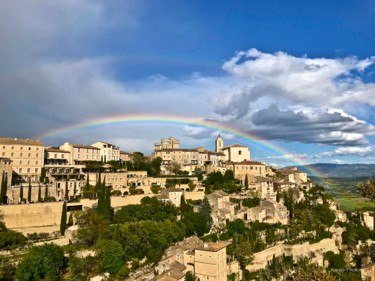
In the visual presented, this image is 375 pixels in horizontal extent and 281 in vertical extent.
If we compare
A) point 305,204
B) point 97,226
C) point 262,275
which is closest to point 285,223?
point 305,204

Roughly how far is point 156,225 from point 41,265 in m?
13.9

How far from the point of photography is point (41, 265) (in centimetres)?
3117

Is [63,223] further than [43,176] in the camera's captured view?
No

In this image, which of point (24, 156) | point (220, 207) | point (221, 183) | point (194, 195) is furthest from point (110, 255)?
point (221, 183)

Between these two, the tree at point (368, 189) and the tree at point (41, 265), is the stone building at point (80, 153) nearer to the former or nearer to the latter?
the tree at point (41, 265)

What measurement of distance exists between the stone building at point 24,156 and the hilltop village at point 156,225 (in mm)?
159

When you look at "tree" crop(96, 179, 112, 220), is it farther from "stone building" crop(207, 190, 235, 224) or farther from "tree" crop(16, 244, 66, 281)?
"stone building" crop(207, 190, 235, 224)

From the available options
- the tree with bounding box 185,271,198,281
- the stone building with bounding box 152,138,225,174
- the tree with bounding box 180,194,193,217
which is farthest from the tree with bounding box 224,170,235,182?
the tree with bounding box 185,271,198,281

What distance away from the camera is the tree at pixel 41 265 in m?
30.5

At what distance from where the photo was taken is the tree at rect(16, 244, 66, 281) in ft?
100

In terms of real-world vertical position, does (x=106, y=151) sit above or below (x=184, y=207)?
above

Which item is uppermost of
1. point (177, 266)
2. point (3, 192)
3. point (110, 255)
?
point (3, 192)

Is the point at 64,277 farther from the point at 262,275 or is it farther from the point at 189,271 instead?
the point at 262,275

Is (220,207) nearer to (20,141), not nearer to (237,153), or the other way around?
(20,141)
